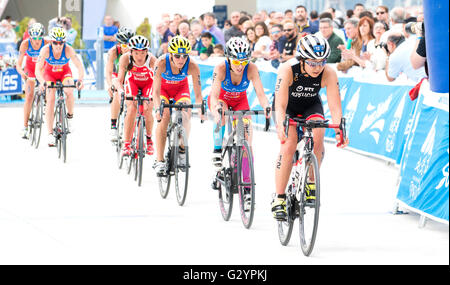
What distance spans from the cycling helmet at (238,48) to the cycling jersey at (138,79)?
3280 mm

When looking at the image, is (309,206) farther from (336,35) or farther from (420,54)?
(336,35)

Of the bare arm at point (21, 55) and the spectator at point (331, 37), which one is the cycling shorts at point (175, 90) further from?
the bare arm at point (21, 55)

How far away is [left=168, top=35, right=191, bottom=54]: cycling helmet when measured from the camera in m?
9.23

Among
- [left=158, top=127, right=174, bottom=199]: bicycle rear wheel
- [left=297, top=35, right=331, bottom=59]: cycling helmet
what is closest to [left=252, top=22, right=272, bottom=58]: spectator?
[left=158, top=127, right=174, bottom=199]: bicycle rear wheel

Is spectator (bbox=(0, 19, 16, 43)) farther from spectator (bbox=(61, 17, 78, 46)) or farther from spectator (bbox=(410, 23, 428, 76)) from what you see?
spectator (bbox=(410, 23, 428, 76))

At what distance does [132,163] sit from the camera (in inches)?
445

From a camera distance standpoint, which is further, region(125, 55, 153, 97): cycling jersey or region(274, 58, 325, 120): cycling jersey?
region(125, 55, 153, 97): cycling jersey

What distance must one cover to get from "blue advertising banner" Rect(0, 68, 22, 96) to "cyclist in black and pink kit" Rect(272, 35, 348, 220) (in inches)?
642

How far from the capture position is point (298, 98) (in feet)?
24.1

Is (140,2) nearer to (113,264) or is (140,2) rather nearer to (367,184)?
(367,184)

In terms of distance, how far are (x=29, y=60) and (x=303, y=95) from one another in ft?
29.7

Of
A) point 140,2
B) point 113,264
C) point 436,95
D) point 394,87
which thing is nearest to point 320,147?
point 436,95

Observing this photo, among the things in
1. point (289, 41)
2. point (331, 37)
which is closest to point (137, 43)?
point (331, 37)
